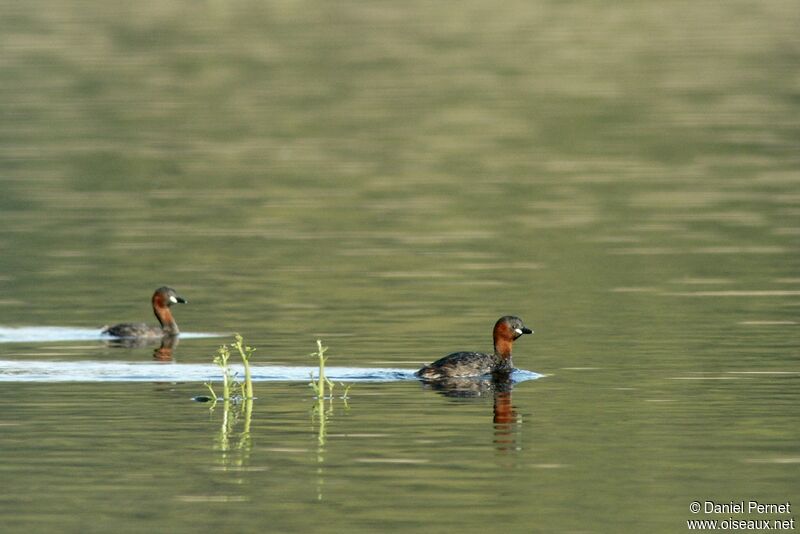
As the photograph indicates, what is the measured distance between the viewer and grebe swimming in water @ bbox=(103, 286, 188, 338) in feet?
102

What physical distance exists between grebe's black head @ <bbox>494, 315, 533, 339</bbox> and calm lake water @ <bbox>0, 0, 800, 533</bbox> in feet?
2.41

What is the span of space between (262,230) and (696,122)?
24853 mm

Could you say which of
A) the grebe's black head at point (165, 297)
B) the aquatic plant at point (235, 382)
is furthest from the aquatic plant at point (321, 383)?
the grebe's black head at point (165, 297)

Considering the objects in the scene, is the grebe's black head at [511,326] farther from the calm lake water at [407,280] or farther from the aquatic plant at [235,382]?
the aquatic plant at [235,382]

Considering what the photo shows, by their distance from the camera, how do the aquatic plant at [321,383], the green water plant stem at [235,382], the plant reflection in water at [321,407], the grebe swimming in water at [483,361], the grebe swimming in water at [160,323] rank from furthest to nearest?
1. the grebe swimming in water at [160,323]
2. the grebe swimming in water at [483,361]
3. the aquatic plant at [321,383]
4. the green water plant stem at [235,382]
5. the plant reflection in water at [321,407]

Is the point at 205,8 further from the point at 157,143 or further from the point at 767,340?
the point at 767,340

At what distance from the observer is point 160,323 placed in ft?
107

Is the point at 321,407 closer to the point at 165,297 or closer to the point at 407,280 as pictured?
the point at 165,297

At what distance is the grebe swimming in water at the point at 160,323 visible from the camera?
102ft

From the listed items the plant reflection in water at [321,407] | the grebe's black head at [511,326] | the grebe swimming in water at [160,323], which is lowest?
the plant reflection in water at [321,407]

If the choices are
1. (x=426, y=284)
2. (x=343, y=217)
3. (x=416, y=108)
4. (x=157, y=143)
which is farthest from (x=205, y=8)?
(x=426, y=284)

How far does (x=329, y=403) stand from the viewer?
24000 millimetres

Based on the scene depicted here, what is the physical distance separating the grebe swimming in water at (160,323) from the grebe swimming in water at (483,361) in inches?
254

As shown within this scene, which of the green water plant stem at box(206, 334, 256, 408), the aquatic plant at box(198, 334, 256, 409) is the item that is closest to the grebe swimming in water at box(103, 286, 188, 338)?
the aquatic plant at box(198, 334, 256, 409)
